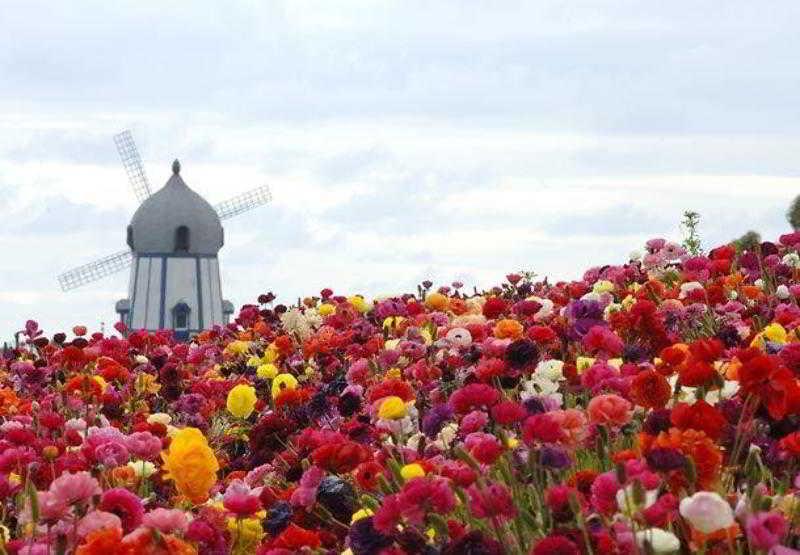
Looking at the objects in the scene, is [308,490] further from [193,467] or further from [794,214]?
[794,214]

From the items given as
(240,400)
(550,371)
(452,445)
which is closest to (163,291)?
(240,400)

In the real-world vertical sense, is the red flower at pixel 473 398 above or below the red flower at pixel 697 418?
above

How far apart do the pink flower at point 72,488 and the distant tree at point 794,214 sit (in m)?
27.3

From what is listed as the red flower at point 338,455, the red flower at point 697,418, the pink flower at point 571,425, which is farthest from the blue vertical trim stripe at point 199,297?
the red flower at point 697,418

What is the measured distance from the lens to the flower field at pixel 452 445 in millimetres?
3414

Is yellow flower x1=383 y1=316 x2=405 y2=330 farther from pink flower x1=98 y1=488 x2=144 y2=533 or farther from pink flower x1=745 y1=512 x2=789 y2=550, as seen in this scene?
pink flower x1=745 y1=512 x2=789 y2=550

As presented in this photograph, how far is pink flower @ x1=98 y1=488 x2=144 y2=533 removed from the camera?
155 inches

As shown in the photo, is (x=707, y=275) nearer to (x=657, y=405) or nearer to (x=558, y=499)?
(x=657, y=405)

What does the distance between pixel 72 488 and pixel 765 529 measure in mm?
1751

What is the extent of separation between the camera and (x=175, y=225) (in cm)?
4216

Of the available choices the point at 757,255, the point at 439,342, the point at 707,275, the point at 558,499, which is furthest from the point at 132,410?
the point at 558,499

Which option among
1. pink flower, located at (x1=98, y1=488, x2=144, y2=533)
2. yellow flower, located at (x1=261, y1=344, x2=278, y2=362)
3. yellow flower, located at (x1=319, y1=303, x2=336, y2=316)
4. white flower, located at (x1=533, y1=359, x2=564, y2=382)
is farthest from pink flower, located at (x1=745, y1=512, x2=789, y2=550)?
yellow flower, located at (x1=319, y1=303, x2=336, y2=316)

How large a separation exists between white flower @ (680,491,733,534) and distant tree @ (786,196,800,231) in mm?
27489

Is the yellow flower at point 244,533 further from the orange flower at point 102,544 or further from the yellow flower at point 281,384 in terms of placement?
the yellow flower at point 281,384
